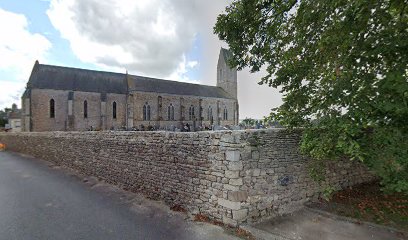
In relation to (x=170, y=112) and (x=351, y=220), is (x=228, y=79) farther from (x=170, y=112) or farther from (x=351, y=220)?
(x=351, y=220)

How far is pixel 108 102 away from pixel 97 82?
450 cm

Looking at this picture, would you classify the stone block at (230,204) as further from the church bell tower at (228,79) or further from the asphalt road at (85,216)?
the church bell tower at (228,79)

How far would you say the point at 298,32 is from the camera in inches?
240

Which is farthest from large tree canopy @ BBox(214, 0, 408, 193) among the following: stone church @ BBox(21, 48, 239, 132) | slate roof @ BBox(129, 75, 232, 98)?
slate roof @ BBox(129, 75, 232, 98)

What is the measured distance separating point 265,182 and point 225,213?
1.38 meters

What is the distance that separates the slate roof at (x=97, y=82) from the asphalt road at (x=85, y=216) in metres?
33.5

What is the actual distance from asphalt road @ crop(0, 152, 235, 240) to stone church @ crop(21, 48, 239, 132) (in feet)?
99.7

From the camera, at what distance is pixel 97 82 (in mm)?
42469

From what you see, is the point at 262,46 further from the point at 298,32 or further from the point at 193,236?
the point at 193,236

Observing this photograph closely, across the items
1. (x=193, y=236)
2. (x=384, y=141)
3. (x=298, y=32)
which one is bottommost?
(x=193, y=236)

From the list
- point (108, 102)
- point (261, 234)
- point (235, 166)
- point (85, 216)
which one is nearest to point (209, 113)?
point (108, 102)

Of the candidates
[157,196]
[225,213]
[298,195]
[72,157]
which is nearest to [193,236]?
[225,213]

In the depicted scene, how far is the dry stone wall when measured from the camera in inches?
231

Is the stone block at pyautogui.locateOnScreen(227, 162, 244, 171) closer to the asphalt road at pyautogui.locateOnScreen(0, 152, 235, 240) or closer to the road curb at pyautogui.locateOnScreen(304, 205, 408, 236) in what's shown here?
the asphalt road at pyautogui.locateOnScreen(0, 152, 235, 240)
